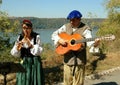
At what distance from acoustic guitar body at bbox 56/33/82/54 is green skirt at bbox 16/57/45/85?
69 centimetres

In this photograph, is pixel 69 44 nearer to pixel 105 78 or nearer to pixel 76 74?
pixel 76 74

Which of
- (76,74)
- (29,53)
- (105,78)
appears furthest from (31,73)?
(105,78)

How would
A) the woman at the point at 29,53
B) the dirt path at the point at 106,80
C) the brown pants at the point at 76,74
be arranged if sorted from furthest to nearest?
the dirt path at the point at 106,80, the brown pants at the point at 76,74, the woman at the point at 29,53

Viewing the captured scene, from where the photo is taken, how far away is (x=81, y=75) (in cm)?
674

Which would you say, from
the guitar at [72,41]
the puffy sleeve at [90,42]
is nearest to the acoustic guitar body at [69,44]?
Result: the guitar at [72,41]

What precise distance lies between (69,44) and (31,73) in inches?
37.9

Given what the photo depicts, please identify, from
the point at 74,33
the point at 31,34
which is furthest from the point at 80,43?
the point at 31,34

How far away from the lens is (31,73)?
6238mm

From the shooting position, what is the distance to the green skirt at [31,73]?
6191 mm

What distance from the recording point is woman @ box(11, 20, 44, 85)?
19.9 feet

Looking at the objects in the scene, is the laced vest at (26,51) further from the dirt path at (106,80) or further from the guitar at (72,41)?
the dirt path at (106,80)

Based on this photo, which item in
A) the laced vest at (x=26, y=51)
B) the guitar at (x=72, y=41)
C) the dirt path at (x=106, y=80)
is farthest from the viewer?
the dirt path at (x=106, y=80)

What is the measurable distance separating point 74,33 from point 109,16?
18.7 metres

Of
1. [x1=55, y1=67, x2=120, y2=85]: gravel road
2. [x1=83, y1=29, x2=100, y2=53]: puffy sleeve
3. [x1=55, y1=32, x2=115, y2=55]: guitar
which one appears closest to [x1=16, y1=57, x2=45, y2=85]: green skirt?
[x1=55, y1=32, x2=115, y2=55]: guitar
